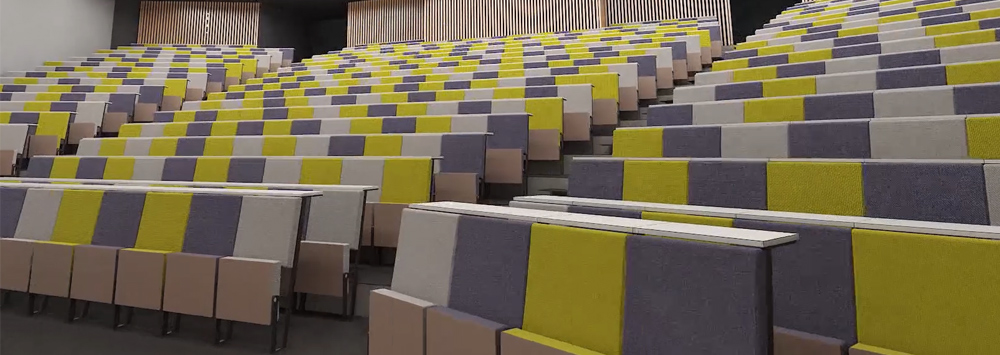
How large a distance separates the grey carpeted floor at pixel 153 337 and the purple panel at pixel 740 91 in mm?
566

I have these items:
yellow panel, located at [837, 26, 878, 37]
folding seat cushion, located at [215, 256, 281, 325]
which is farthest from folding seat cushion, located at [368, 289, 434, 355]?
yellow panel, located at [837, 26, 878, 37]

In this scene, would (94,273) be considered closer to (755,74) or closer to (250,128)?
(250,128)

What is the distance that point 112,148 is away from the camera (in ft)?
2.89

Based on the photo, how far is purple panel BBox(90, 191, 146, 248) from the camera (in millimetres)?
480

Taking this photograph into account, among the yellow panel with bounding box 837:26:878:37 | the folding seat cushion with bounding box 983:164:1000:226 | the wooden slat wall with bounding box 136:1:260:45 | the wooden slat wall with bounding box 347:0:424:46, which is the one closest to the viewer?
the folding seat cushion with bounding box 983:164:1000:226

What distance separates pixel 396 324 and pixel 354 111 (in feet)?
2.29

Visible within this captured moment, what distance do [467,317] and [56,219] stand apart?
1.65 ft

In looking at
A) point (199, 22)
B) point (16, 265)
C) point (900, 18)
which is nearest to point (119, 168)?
point (16, 265)

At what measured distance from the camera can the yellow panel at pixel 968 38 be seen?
0.69m

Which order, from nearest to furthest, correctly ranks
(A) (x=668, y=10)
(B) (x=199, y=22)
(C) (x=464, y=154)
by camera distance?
(C) (x=464, y=154)
(A) (x=668, y=10)
(B) (x=199, y=22)

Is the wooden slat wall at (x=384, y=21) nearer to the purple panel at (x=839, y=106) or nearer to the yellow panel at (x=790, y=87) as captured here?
the yellow panel at (x=790, y=87)

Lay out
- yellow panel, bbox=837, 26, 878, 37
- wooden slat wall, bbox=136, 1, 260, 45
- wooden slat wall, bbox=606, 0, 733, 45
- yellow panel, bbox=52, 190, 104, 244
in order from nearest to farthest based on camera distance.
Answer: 1. yellow panel, bbox=52, 190, 104, 244
2. yellow panel, bbox=837, 26, 878, 37
3. wooden slat wall, bbox=606, 0, 733, 45
4. wooden slat wall, bbox=136, 1, 260, 45

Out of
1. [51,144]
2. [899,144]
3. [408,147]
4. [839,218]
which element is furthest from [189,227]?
[51,144]

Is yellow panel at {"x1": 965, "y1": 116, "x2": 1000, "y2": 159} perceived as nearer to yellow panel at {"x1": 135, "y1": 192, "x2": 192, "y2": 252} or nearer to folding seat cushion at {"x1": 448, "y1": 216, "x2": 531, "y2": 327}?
folding seat cushion at {"x1": 448, "y1": 216, "x2": 531, "y2": 327}
